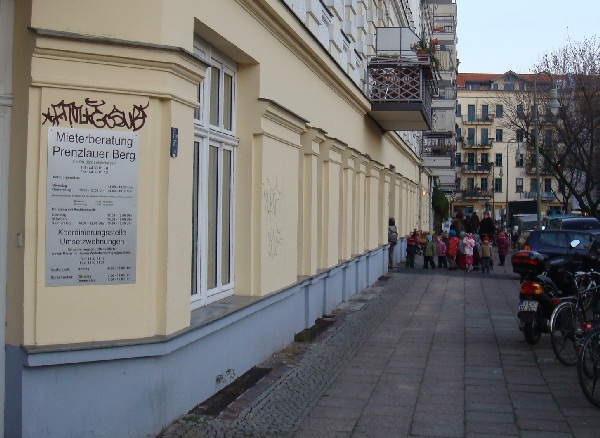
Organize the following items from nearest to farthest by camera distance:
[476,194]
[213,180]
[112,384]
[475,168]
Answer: [112,384]
[213,180]
[476,194]
[475,168]

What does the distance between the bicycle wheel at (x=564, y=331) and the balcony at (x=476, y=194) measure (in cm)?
8744

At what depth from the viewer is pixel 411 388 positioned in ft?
28.1

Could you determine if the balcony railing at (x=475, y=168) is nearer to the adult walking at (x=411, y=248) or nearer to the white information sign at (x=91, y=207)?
the adult walking at (x=411, y=248)

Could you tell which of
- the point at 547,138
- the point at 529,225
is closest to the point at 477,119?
the point at 547,138

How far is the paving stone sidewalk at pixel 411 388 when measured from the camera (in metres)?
6.96

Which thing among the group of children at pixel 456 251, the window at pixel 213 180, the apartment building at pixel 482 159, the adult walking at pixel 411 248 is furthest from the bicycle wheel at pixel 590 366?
the apartment building at pixel 482 159

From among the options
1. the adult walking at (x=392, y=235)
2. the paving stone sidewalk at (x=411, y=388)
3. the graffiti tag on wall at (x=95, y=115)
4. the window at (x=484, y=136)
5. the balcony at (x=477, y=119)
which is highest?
the balcony at (x=477, y=119)

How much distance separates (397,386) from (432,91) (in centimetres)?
1609

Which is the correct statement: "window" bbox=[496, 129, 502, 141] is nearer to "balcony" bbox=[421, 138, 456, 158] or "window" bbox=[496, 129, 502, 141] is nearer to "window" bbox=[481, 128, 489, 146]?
"window" bbox=[481, 128, 489, 146]

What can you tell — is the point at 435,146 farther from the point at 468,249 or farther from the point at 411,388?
the point at 411,388

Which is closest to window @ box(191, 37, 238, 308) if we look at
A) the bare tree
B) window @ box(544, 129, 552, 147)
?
the bare tree

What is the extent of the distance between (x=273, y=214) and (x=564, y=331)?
3733mm

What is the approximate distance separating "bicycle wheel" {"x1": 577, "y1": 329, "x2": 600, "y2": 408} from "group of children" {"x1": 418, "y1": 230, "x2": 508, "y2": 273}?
778 inches

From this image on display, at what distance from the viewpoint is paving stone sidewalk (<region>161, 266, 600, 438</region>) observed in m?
6.96
